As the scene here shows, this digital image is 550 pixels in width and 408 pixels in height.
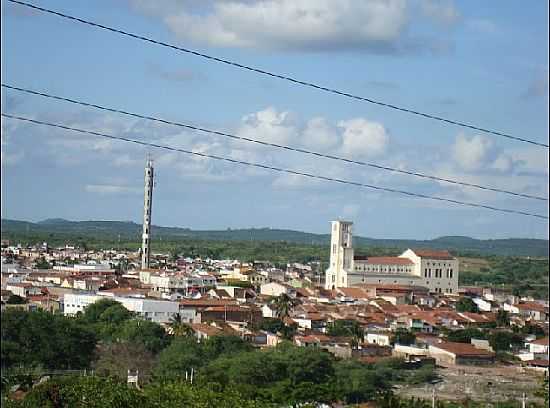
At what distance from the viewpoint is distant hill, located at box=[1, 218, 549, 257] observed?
78812 mm

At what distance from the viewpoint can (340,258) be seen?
50.8 metres

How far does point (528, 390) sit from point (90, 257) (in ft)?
128

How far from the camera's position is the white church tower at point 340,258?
165 ft

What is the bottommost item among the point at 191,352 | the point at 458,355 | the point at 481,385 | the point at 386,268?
the point at 481,385

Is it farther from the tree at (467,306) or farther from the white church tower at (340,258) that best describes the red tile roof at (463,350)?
the white church tower at (340,258)

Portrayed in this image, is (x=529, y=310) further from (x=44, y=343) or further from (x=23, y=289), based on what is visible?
(x=44, y=343)

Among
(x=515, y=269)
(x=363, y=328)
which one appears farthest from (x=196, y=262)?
(x=363, y=328)

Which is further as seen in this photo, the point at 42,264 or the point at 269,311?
the point at 42,264

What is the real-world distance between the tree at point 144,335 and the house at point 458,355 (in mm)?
7073

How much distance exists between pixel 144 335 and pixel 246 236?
96033 mm

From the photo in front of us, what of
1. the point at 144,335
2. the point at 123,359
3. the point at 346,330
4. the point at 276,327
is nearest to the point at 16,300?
the point at 276,327

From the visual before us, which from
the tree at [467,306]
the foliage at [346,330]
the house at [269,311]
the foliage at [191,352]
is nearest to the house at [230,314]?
the house at [269,311]

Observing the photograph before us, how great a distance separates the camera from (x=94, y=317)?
28.8 metres

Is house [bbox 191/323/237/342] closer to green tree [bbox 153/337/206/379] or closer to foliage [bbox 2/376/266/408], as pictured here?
green tree [bbox 153/337/206/379]
